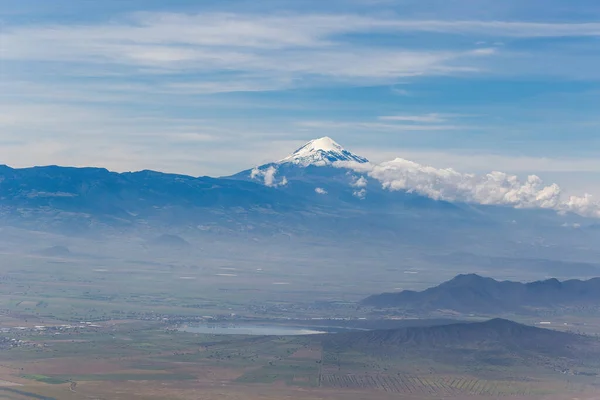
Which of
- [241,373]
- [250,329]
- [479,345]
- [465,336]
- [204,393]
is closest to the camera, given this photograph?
[204,393]

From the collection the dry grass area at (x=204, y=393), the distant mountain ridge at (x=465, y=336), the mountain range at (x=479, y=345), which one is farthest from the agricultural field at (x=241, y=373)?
the distant mountain ridge at (x=465, y=336)

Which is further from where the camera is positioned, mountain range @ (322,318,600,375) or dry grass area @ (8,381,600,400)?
mountain range @ (322,318,600,375)

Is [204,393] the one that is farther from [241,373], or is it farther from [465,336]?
[465,336]

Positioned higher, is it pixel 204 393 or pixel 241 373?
pixel 241 373

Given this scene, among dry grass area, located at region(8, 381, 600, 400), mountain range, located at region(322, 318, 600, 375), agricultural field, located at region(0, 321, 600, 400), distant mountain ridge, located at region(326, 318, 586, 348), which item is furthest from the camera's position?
distant mountain ridge, located at region(326, 318, 586, 348)

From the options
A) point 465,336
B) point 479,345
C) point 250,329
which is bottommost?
point 250,329

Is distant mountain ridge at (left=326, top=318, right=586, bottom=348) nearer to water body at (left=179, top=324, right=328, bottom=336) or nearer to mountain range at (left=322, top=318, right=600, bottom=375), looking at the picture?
mountain range at (left=322, top=318, right=600, bottom=375)

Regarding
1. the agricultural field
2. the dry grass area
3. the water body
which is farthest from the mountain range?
the dry grass area

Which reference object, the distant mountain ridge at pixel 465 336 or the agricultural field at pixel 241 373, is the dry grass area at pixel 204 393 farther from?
the distant mountain ridge at pixel 465 336

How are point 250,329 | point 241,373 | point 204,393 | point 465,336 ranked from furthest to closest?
point 250,329, point 465,336, point 241,373, point 204,393

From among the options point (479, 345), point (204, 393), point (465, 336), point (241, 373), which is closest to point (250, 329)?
point (465, 336)
